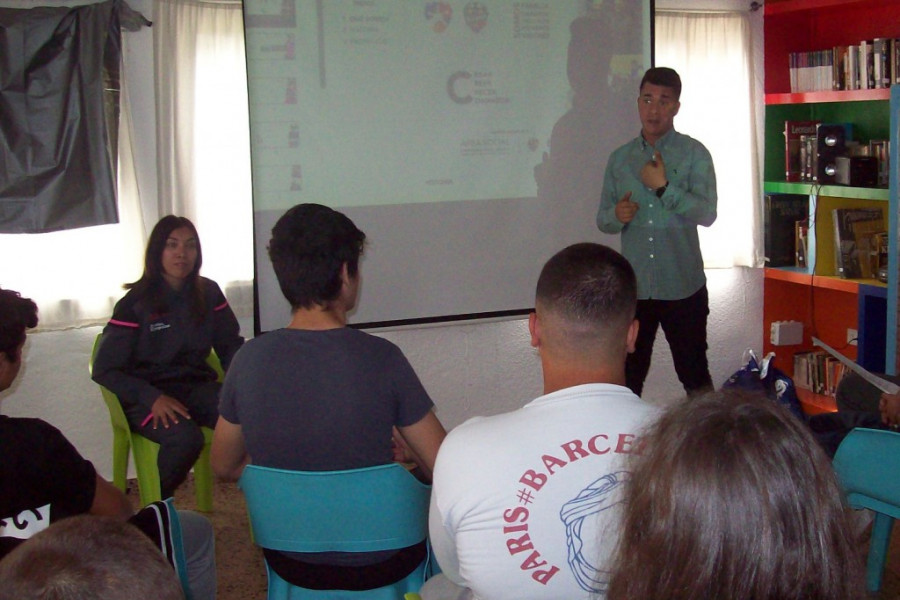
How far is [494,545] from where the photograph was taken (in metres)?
1.33

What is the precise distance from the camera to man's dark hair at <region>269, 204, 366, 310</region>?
1.98m

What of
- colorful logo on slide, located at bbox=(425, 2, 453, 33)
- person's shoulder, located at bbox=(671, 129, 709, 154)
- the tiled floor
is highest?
colorful logo on slide, located at bbox=(425, 2, 453, 33)

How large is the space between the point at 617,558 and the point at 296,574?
111cm

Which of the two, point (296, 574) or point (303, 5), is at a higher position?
point (303, 5)

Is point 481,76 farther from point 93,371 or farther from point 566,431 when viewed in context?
point 566,431

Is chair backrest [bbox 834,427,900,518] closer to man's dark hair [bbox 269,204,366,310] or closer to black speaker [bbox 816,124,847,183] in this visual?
man's dark hair [bbox 269,204,366,310]

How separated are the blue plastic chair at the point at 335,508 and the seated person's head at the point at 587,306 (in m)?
0.41

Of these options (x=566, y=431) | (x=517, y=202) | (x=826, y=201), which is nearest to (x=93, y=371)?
(x=517, y=202)

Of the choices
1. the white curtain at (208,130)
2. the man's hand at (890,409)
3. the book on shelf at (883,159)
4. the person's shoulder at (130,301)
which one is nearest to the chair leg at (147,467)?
the person's shoulder at (130,301)

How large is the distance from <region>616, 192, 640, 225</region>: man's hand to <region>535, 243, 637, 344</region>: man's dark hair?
5.93 ft

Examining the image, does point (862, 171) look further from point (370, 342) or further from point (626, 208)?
point (370, 342)

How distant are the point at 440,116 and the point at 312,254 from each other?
2.06 m

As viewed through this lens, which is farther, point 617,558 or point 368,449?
point 368,449

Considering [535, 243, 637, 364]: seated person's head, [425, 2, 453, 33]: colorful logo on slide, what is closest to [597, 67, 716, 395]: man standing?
[425, 2, 453, 33]: colorful logo on slide
